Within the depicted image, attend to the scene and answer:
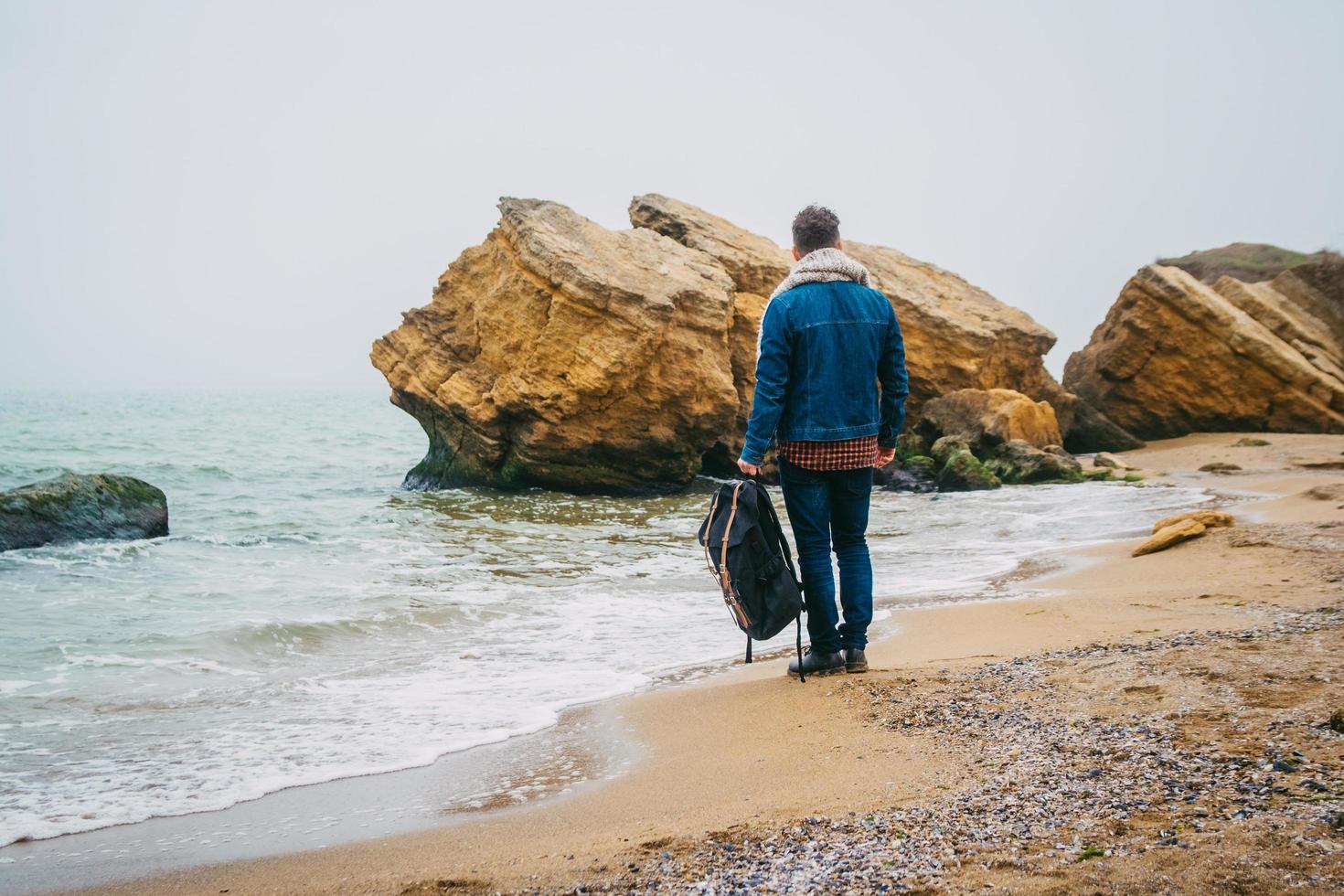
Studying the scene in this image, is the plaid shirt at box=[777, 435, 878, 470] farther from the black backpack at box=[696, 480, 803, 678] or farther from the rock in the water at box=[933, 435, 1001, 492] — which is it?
the rock in the water at box=[933, 435, 1001, 492]

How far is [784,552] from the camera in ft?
15.6

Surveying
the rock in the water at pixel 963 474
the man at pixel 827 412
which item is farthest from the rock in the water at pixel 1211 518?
the rock in the water at pixel 963 474

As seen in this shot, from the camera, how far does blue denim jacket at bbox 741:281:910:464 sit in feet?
14.6

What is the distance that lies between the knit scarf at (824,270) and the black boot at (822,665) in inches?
66.8

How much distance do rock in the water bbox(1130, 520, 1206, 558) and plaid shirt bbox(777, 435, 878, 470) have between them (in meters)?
4.46

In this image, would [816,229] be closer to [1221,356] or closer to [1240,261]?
[1221,356]

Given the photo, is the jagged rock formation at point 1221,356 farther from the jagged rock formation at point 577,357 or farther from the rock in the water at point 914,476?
the jagged rock formation at point 577,357

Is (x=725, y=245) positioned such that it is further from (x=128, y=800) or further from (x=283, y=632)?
(x=128, y=800)

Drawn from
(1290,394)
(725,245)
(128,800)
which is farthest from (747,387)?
(128,800)

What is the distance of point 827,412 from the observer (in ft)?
14.7

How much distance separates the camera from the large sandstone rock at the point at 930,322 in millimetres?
19172

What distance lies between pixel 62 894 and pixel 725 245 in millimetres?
17548

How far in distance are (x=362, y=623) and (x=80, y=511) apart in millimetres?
6501

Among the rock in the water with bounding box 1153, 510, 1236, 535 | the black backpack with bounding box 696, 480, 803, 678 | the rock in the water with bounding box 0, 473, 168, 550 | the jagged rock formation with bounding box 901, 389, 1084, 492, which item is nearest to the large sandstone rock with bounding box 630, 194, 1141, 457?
the jagged rock formation with bounding box 901, 389, 1084, 492
